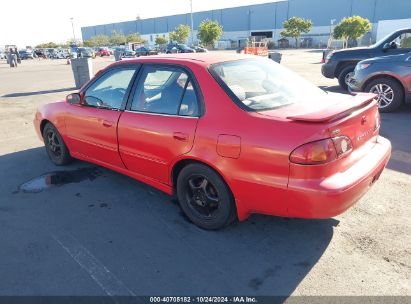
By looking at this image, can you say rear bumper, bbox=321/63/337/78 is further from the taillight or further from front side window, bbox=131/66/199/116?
the taillight

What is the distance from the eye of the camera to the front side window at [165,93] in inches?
127

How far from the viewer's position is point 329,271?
2688 millimetres

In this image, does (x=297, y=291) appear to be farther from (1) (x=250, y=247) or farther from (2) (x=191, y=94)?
(2) (x=191, y=94)

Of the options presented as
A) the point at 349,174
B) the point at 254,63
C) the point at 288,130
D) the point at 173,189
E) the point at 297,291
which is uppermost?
the point at 254,63

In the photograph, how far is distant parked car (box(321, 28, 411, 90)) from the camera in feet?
30.5

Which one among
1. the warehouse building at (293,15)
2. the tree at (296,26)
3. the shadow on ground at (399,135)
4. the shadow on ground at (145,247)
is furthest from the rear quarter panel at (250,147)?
the tree at (296,26)

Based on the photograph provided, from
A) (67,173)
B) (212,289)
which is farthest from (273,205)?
(67,173)

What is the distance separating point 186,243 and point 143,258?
0.41m

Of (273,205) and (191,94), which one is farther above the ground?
(191,94)

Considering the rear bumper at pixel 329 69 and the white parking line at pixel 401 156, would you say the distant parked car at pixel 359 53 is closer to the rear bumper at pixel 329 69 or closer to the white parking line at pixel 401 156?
the rear bumper at pixel 329 69

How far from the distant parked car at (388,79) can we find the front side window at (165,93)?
231 inches

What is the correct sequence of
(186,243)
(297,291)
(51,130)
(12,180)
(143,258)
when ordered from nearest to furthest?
(297,291) → (143,258) → (186,243) → (12,180) → (51,130)

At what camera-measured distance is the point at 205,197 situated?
128 inches

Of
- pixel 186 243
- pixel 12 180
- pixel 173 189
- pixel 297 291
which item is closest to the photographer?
pixel 297 291
